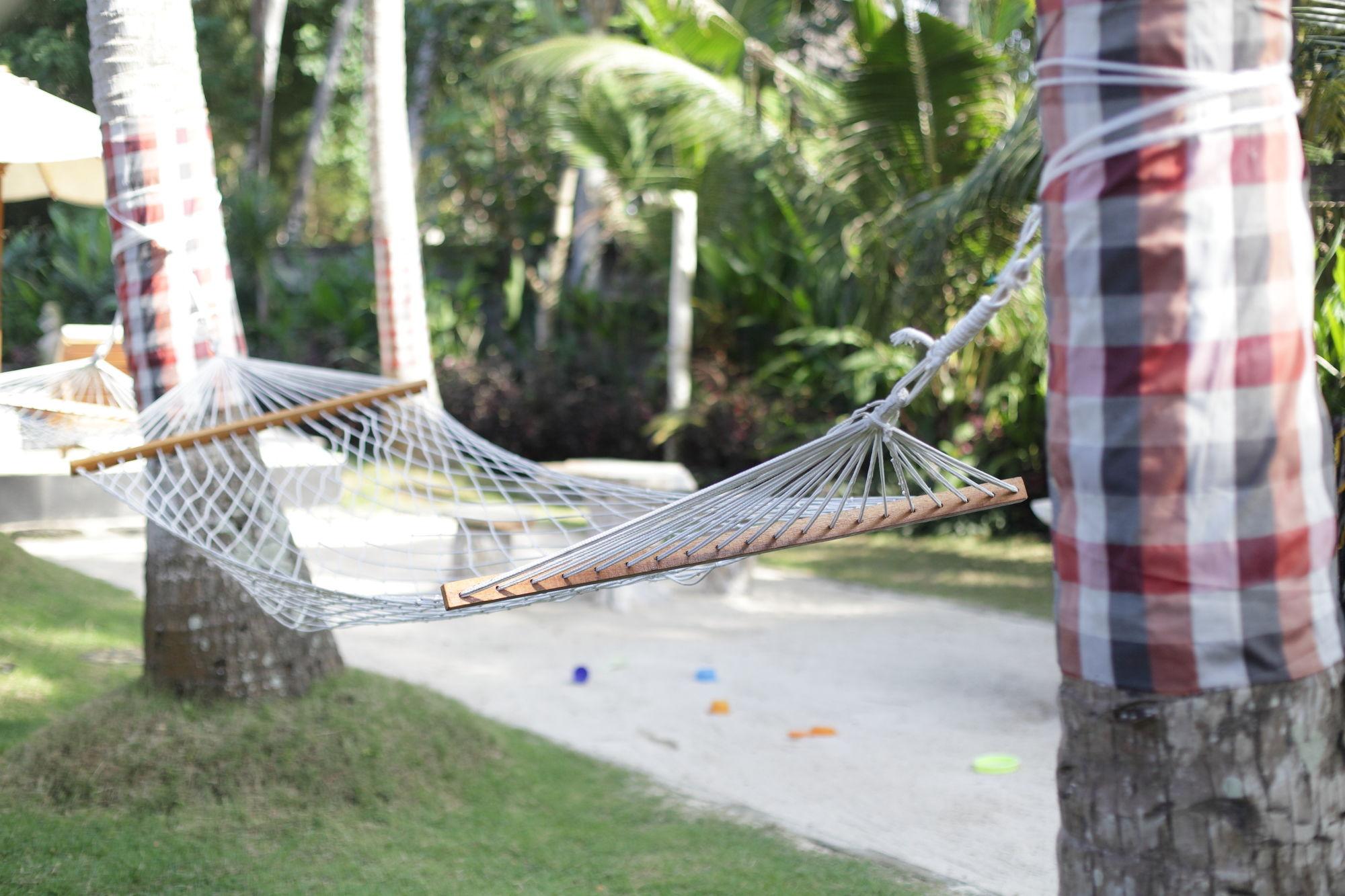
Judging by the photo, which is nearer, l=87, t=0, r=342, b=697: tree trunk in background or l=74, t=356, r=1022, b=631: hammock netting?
l=74, t=356, r=1022, b=631: hammock netting

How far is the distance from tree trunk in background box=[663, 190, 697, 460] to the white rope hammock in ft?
15.9

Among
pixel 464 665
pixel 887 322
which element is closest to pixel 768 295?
pixel 887 322

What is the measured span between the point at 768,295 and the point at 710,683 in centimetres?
506

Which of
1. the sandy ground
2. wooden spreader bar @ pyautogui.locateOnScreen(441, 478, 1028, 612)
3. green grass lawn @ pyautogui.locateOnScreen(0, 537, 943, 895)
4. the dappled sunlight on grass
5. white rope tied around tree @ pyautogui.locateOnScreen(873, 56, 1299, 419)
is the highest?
white rope tied around tree @ pyautogui.locateOnScreen(873, 56, 1299, 419)

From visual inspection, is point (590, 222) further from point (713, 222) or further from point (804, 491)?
point (804, 491)

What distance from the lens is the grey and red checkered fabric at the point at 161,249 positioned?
122 inches

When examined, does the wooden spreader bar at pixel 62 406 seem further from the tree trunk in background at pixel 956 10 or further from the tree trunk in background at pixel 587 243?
the tree trunk in background at pixel 587 243

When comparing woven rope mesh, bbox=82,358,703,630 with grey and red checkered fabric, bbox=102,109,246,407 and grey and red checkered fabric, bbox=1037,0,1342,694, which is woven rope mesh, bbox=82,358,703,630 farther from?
grey and red checkered fabric, bbox=1037,0,1342,694

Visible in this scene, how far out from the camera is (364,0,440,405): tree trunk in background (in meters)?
7.06

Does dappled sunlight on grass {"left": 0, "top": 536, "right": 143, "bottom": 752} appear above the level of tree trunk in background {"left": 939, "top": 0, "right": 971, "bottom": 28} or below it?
below

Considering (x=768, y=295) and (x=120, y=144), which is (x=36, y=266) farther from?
(x=120, y=144)

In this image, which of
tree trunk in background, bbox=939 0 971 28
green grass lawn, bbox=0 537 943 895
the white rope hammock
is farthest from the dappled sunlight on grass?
tree trunk in background, bbox=939 0 971 28

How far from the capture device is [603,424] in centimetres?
949

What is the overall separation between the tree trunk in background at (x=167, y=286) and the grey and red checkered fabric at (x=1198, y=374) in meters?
2.44
